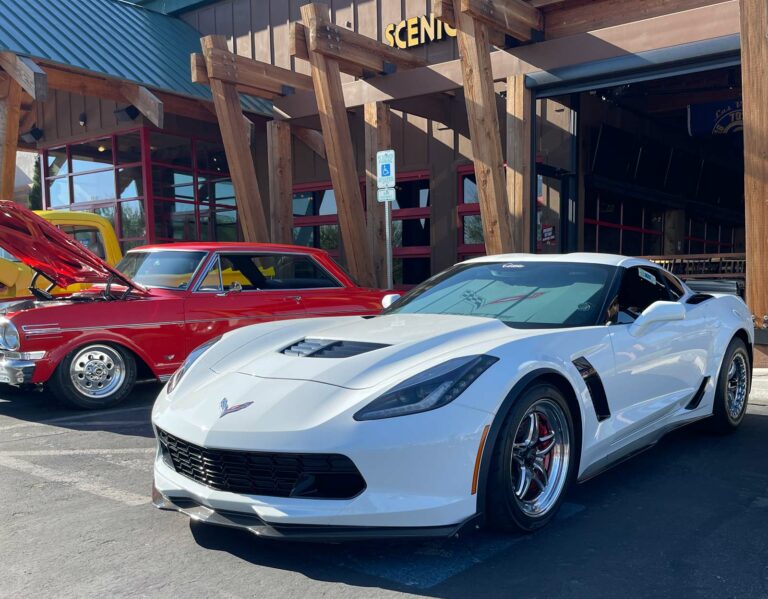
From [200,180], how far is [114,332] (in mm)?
10673

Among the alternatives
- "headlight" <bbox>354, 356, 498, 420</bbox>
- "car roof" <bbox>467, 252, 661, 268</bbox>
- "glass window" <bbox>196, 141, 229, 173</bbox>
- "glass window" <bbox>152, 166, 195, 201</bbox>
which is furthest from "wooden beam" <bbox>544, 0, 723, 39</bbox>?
"glass window" <bbox>152, 166, 195, 201</bbox>

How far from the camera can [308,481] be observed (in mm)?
2791

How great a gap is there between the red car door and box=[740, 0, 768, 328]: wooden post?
482 cm

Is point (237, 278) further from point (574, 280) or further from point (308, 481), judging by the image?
Result: point (308, 481)

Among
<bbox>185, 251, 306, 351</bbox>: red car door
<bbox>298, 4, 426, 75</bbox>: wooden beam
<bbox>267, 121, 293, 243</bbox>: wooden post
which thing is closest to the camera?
<bbox>185, 251, 306, 351</bbox>: red car door

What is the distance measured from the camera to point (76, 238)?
8.88 m

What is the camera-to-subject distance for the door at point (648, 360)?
148 inches

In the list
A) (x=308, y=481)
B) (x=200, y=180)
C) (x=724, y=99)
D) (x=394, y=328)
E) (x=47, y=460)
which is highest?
(x=724, y=99)

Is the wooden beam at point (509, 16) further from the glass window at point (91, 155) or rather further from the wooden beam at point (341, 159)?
the glass window at point (91, 155)

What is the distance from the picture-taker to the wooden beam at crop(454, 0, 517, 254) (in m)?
8.87

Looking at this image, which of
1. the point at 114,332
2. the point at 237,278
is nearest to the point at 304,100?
the point at 237,278

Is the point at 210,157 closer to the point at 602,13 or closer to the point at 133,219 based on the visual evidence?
the point at 133,219

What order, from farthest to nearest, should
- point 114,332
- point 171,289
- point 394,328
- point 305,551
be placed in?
point 171,289, point 114,332, point 394,328, point 305,551

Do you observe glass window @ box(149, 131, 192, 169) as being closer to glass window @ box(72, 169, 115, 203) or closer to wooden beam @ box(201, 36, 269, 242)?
glass window @ box(72, 169, 115, 203)
